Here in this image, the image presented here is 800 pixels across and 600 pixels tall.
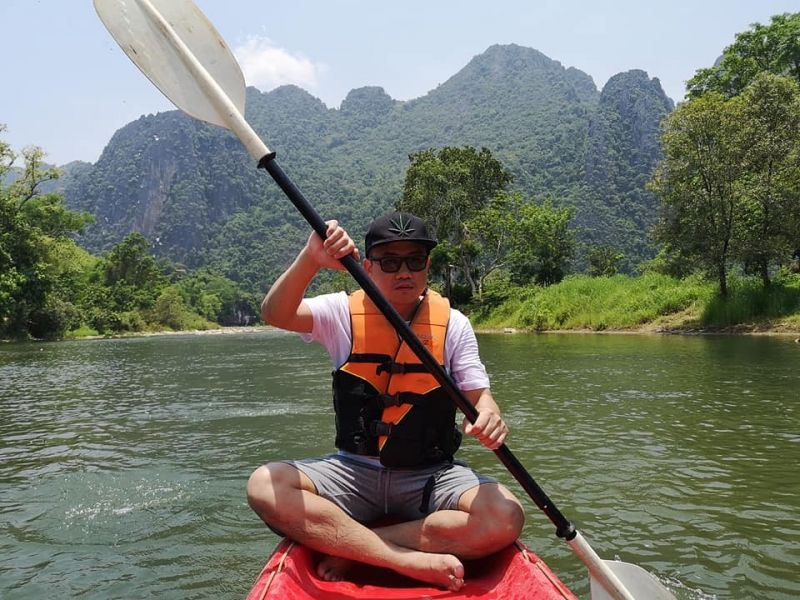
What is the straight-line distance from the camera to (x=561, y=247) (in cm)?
3456

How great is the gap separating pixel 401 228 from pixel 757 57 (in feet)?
104

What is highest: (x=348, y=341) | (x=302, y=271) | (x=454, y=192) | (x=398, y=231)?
(x=454, y=192)

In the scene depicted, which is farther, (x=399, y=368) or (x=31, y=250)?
(x=31, y=250)

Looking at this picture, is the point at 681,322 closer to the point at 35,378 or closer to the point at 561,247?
the point at 561,247

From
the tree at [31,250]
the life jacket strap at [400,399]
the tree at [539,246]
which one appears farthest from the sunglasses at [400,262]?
the tree at [31,250]

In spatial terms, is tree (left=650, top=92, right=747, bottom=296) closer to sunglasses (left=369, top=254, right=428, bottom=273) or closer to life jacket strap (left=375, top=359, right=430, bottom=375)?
sunglasses (left=369, top=254, right=428, bottom=273)

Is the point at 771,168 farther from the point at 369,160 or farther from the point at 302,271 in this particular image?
the point at 369,160

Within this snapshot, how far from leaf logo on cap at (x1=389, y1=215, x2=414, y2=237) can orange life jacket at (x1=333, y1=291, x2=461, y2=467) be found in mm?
321

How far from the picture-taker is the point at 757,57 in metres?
27.8

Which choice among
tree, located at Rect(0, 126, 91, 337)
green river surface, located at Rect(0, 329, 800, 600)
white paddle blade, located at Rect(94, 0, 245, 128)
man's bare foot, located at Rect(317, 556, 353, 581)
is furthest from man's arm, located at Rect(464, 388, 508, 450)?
tree, located at Rect(0, 126, 91, 337)

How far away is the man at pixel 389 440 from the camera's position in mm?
2406

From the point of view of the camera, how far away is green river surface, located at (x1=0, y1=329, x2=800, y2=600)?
10.3 feet

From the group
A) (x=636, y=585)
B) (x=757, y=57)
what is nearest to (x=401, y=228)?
(x=636, y=585)

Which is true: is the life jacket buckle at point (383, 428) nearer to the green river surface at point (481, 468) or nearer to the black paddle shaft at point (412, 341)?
the black paddle shaft at point (412, 341)
